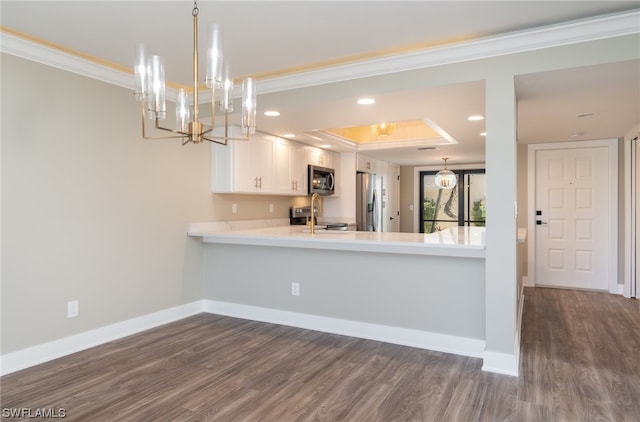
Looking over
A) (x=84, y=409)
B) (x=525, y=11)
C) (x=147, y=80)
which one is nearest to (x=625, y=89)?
(x=525, y=11)

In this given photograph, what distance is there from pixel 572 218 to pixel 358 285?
3.88 metres

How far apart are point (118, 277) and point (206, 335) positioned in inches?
36.2

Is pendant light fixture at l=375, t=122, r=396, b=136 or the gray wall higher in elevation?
pendant light fixture at l=375, t=122, r=396, b=136

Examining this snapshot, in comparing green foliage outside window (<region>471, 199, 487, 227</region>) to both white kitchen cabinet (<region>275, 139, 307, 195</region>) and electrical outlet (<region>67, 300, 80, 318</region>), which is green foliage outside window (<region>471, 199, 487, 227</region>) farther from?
electrical outlet (<region>67, 300, 80, 318</region>)

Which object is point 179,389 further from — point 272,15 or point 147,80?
point 272,15

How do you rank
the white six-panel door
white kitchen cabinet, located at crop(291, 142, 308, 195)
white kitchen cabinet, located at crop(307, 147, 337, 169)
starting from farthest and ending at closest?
white kitchen cabinet, located at crop(307, 147, 337, 169)
the white six-panel door
white kitchen cabinet, located at crop(291, 142, 308, 195)

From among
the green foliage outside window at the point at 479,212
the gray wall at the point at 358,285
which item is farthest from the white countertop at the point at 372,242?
the green foliage outside window at the point at 479,212

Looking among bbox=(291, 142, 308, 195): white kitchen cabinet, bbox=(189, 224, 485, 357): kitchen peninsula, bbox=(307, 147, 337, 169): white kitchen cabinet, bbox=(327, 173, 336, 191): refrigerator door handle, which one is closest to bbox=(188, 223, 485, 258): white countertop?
bbox=(189, 224, 485, 357): kitchen peninsula

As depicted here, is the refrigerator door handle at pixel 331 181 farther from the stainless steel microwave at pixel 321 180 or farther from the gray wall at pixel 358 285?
the gray wall at pixel 358 285

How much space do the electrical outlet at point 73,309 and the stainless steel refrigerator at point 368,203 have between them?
3972mm

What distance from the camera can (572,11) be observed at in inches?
95.2

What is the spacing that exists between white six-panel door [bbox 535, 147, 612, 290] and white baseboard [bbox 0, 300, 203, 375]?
4.87 meters

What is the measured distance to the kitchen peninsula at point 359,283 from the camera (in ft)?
10.4

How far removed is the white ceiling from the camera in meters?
2.39
